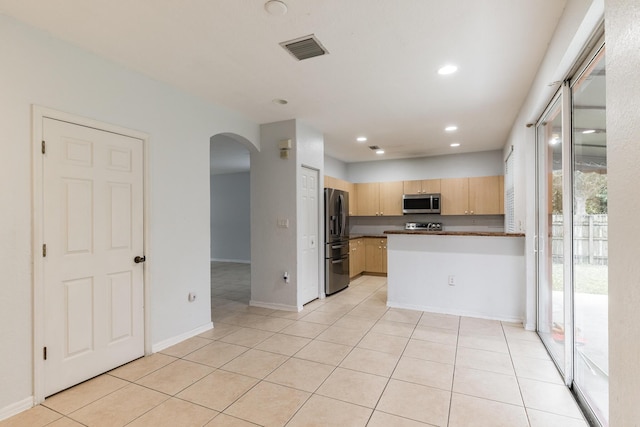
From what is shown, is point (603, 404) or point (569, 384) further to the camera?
point (569, 384)

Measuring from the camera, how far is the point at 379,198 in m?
7.36

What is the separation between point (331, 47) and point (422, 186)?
4.95 metres

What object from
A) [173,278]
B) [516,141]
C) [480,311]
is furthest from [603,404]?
[173,278]

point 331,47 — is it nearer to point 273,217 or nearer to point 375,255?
point 273,217

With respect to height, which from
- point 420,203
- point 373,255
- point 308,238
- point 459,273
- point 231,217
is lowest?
point 373,255

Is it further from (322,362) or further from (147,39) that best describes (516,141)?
(147,39)

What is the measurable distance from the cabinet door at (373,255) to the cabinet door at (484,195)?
6.82 ft

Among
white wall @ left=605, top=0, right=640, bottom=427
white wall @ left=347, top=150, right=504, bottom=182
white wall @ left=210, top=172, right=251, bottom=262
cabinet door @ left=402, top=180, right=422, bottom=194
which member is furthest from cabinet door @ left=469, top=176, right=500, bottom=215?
white wall @ left=210, top=172, right=251, bottom=262

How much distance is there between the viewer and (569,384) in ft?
7.80

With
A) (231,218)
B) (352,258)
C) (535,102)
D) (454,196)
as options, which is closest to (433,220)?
(454,196)

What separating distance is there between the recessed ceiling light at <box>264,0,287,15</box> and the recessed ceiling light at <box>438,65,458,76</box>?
5.30 ft

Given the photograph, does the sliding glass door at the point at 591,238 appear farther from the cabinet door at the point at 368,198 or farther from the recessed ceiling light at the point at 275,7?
the cabinet door at the point at 368,198

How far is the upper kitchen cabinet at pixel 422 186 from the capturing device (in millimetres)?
6810

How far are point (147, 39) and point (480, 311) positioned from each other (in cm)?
465
